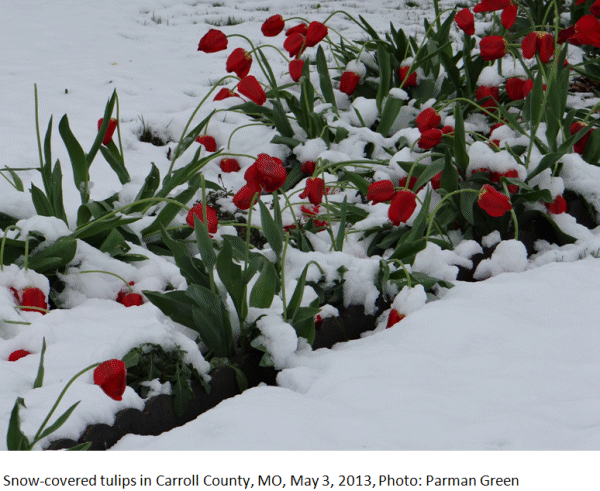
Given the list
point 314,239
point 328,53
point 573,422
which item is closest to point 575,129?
point 314,239

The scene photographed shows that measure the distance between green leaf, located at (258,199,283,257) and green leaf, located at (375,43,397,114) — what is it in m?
1.53

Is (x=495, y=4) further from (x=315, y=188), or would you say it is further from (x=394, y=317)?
(x=394, y=317)

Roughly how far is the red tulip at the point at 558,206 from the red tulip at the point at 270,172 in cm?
125

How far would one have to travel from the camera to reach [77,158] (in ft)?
7.30

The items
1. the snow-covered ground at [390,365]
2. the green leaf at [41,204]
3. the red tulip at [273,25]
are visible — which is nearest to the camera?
the snow-covered ground at [390,365]

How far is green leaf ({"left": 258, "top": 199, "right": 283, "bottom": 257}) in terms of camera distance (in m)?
1.76

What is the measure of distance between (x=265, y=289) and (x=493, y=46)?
1379mm

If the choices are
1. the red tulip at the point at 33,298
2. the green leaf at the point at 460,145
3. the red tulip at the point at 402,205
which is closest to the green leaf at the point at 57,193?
the red tulip at the point at 33,298

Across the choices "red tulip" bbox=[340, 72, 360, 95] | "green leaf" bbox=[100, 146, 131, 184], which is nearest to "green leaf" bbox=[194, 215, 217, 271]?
"green leaf" bbox=[100, 146, 131, 184]

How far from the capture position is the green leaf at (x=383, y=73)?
3070 millimetres

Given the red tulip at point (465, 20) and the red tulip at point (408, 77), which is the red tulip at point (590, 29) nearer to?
the red tulip at point (465, 20)

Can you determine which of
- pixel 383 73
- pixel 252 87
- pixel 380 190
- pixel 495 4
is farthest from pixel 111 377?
pixel 383 73

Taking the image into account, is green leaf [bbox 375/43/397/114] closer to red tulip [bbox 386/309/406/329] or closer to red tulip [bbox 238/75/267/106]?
red tulip [bbox 238/75/267/106]
